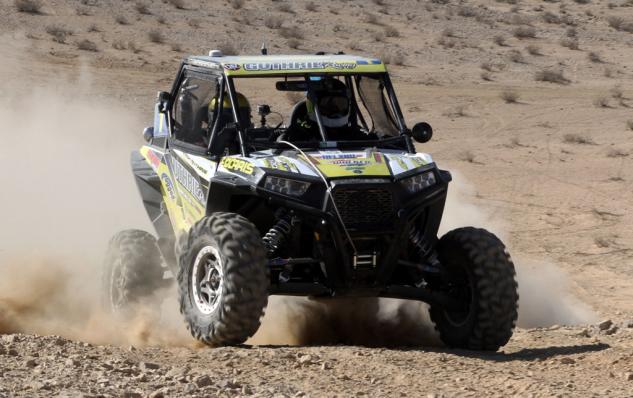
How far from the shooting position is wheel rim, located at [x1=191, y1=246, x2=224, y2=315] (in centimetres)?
936

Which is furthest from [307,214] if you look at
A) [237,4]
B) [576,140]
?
[237,4]

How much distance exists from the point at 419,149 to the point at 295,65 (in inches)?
440

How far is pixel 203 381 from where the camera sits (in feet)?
25.4

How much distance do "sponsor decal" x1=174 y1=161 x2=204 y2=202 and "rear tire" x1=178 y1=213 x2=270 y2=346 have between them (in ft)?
1.81

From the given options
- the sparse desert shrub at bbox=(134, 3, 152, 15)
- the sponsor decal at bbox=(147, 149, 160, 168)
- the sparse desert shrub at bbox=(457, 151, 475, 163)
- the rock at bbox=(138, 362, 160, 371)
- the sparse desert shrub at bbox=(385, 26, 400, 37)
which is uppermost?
the sponsor decal at bbox=(147, 149, 160, 168)

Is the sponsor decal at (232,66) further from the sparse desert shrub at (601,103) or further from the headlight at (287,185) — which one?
the sparse desert shrub at (601,103)

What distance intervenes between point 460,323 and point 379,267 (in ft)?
2.98

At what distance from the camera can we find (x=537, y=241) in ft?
53.5

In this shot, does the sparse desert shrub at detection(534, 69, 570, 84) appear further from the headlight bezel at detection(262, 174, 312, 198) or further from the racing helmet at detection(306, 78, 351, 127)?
the headlight bezel at detection(262, 174, 312, 198)

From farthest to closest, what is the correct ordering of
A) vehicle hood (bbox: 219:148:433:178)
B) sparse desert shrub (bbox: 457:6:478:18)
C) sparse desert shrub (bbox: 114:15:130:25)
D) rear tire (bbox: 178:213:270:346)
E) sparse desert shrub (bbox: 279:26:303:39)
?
1. sparse desert shrub (bbox: 457:6:478:18)
2. sparse desert shrub (bbox: 279:26:303:39)
3. sparse desert shrub (bbox: 114:15:130:25)
4. vehicle hood (bbox: 219:148:433:178)
5. rear tire (bbox: 178:213:270:346)

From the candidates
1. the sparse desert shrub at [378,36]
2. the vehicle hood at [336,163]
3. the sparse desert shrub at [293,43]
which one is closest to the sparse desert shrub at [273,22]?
the sparse desert shrub at [293,43]

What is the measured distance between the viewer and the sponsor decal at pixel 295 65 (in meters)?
10.3

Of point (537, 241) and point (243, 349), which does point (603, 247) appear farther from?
point (243, 349)

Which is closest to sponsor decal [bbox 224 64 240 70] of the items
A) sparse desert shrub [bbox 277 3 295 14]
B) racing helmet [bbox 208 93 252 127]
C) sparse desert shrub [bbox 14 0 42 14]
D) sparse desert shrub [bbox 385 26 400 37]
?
racing helmet [bbox 208 93 252 127]
